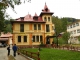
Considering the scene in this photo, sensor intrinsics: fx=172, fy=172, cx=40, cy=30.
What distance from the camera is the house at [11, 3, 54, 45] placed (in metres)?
46.8

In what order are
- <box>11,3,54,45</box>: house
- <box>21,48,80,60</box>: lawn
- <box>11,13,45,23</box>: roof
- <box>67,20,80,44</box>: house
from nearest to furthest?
<box>21,48,80,60</box>: lawn, <box>11,3,54,45</box>: house, <box>11,13,45,23</box>: roof, <box>67,20,80,44</box>: house

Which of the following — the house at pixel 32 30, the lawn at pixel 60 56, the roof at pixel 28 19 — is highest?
the roof at pixel 28 19

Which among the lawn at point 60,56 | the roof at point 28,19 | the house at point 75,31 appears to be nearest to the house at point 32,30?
the roof at point 28,19

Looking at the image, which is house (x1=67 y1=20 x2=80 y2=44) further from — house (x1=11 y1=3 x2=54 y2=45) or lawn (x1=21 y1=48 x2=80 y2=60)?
lawn (x1=21 y1=48 x2=80 y2=60)

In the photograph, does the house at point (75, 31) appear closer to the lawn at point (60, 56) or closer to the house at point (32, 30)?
the house at point (32, 30)

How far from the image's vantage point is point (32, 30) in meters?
47.4

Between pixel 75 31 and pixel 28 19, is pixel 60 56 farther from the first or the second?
pixel 75 31

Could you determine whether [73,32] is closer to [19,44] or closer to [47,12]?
[47,12]

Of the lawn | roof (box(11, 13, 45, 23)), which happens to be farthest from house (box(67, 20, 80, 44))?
the lawn

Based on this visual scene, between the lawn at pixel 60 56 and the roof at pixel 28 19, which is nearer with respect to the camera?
the lawn at pixel 60 56

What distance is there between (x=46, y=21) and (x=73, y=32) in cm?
3284

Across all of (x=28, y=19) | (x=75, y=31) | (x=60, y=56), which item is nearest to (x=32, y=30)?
(x=28, y=19)

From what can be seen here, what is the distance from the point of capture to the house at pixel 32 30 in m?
46.8

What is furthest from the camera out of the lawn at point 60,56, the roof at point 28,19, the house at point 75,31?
the house at point 75,31
